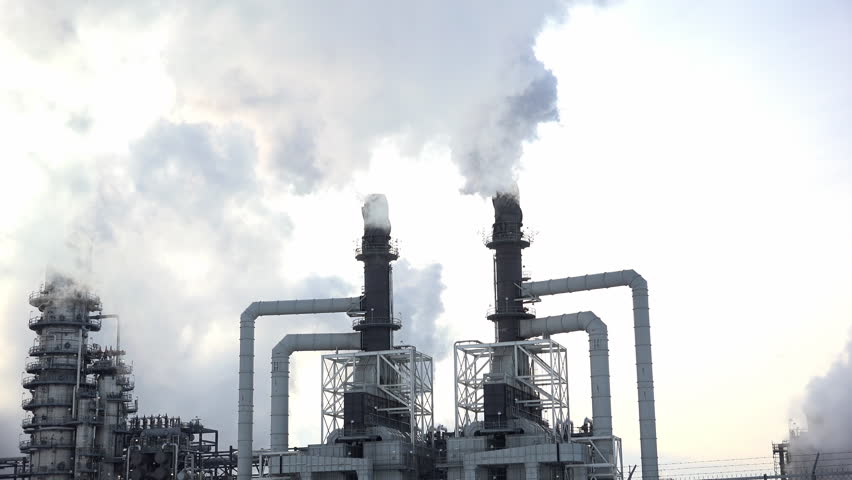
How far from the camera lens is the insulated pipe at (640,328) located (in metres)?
87.2

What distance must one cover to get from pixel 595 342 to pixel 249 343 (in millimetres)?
32951

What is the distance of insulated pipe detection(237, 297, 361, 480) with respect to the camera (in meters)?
98.8

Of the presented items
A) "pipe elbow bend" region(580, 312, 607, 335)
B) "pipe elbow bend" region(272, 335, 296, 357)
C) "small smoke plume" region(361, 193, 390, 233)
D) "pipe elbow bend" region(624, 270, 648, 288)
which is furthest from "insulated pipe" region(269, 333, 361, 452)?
"pipe elbow bend" region(624, 270, 648, 288)

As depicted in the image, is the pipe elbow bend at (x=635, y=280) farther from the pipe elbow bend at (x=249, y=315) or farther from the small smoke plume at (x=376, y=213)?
the pipe elbow bend at (x=249, y=315)

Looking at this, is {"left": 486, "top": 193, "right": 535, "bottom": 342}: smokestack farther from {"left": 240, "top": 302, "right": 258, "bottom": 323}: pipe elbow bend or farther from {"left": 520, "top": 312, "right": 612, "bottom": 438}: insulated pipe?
{"left": 240, "top": 302, "right": 258, "bottom": 323}: pipe elbow bend

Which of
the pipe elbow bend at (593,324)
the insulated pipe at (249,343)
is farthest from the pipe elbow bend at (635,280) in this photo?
the insulated pipe at (249,343)

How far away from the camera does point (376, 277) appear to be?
335ft

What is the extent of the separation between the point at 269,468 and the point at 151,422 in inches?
1278

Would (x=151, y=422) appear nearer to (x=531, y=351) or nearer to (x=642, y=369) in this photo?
(x=531, y=351)

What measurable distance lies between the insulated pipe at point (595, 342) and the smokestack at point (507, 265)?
129 cm

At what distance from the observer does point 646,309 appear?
9206cm

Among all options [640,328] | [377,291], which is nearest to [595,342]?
[640,328]

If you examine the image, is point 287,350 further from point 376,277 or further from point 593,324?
point 593,324

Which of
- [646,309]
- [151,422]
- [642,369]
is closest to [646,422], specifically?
[642,369]
